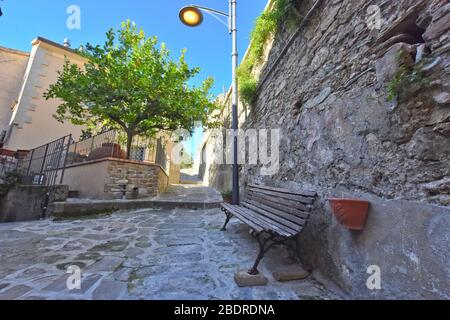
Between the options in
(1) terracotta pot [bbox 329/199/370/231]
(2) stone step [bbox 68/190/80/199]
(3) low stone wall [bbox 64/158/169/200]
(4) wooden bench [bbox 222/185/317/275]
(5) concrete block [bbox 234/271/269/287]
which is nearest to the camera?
(1) terracotta pot [bbox 329/199/370/231]

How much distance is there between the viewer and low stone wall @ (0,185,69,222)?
5047 millimetres

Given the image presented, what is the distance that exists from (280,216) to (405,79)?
5.86ft

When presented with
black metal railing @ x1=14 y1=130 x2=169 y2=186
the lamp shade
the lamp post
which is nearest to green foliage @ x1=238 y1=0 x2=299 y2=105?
the lamp post

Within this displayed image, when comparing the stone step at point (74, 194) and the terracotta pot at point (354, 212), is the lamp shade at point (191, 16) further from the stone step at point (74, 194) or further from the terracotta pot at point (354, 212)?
the stone step at point (74, 194)

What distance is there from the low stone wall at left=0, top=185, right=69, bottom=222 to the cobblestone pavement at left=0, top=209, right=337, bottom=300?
1.04 meters

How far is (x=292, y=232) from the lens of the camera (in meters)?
2.02

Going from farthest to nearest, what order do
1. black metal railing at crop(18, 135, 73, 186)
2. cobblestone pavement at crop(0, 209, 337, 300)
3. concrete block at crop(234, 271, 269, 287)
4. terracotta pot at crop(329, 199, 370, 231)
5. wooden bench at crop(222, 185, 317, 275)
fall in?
1. black metal railing at crop(18, 135, 73, 186)
2. wooden bench at crop(222, 185, 317, 275)
3. concrete block at crop(234, 271, 269, 287)
4. cobblestone pavement at crop(0, 209, 337, 300)
5. terracotta pot at crop(329, 199, 370, 231)

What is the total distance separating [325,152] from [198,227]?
2818 mm

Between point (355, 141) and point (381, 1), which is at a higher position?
point (381, 1)

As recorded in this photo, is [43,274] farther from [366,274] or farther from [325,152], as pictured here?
[325,152]

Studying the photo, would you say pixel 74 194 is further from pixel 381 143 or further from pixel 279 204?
pixel 381 143

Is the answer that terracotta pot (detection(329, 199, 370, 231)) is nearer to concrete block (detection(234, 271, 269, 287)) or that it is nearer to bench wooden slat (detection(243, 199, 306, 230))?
bench wooden slat (detection(243, 199, 306, 230))

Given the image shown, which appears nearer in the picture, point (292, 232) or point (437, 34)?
point (437, 34)

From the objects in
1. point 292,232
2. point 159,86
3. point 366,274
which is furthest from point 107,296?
point 159,86
